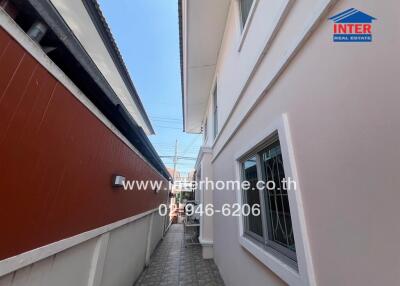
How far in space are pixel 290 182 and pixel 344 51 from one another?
877mm

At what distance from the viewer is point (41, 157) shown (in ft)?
3.53

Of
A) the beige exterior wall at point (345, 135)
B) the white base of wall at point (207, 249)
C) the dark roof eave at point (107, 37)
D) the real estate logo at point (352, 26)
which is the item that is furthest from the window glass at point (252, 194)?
the white base of wall at point (207, 249)

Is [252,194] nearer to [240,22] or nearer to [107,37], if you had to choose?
[107,37]

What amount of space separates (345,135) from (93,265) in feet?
8.26

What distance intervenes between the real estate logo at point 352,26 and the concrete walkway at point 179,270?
4.08m

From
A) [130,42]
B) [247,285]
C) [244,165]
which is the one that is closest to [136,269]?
[247,285]

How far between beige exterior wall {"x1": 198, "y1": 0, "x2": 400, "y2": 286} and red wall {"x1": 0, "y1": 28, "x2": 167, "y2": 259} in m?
1.72

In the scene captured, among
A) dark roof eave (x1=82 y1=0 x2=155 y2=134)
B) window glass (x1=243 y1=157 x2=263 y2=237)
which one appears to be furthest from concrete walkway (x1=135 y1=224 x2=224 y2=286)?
dark roof eave (x1=82 y1=0 x2=155 y2=134)

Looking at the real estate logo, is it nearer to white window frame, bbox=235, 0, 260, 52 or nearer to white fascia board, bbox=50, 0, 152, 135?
white window frame, bbox=235, 0, 260, 52

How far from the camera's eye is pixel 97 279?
73.2 inches

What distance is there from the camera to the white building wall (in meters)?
1.12

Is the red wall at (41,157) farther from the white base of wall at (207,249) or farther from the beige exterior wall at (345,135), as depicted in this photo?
the white base of wall at (207,249)

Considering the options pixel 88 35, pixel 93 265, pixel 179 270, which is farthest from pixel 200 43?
pixel 179 270

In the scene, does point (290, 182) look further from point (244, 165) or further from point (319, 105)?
point (244, 165)
